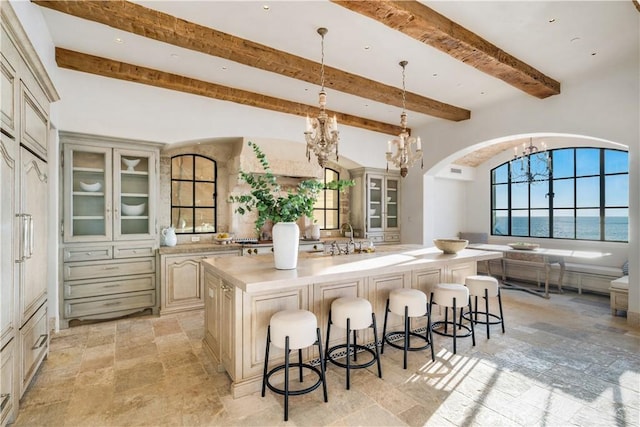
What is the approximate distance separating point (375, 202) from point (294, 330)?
4.74m

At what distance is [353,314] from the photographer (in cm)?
253

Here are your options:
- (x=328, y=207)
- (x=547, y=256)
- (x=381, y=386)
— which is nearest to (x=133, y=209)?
(x=328, y=207)

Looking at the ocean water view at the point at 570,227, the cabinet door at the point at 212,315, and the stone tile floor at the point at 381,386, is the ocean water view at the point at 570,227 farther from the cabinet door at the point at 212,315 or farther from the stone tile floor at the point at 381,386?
the cabinet door at the point at 212,315

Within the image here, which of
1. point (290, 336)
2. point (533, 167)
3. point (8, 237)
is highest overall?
point (533, 167)

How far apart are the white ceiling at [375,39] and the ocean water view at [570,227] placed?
131 inches

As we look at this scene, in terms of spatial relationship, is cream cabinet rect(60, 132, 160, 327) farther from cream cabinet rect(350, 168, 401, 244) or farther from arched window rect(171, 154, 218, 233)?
cream cabinet rect(350, 168, 401, 244)

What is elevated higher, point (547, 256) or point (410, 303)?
point (547, 256)

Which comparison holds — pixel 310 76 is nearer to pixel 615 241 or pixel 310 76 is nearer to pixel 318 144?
pixel 318 144

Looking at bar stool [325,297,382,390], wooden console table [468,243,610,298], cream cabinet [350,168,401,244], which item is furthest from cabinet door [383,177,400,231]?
bar stool [325,297,382,390]

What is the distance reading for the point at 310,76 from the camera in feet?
12.5

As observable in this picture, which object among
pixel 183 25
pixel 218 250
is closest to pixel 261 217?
pixel 183 25

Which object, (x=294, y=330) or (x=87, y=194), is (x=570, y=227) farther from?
(x=87, y=194)

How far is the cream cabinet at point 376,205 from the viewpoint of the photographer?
648cm

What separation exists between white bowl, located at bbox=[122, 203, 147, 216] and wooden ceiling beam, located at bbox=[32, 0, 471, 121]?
7.28ft
